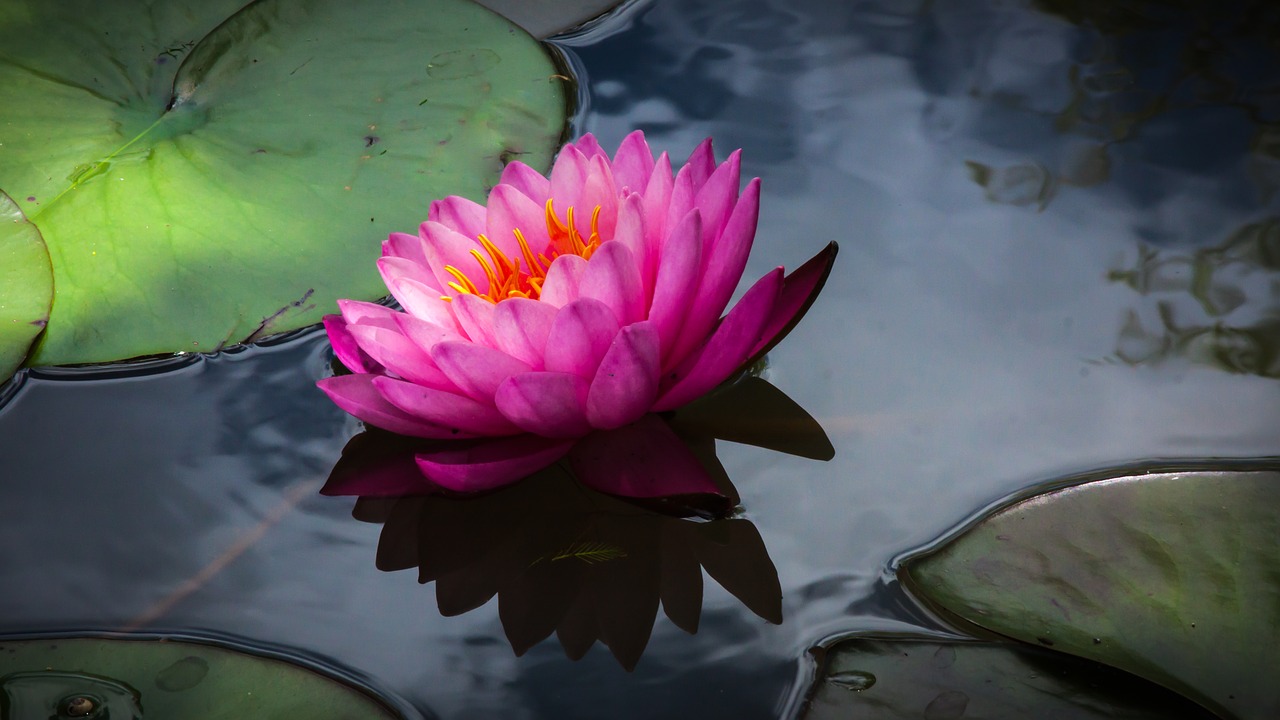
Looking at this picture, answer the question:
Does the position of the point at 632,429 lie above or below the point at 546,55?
below

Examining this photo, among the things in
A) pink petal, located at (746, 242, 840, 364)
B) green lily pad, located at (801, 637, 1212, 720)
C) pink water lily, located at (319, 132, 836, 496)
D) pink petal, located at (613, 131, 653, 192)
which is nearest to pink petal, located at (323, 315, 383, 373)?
pink water lily, located at (319, 132, 836, 496)

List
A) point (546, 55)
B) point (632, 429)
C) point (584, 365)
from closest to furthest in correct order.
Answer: point (584, 365), point (632, 429), point (546, 55)

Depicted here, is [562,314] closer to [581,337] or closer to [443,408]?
[581,337]

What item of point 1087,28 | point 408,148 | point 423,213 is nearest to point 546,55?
point 408,148

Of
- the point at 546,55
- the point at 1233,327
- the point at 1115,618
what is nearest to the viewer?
the point at 1115,618

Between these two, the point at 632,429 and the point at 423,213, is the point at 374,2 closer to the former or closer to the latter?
the point at 423,213

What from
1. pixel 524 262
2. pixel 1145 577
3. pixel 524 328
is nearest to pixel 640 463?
pixel 524 328

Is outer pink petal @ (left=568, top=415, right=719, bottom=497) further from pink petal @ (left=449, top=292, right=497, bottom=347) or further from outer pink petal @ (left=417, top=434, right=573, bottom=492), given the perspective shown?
pink petal @ (left=449, top=292, right=497, bottom=347)
